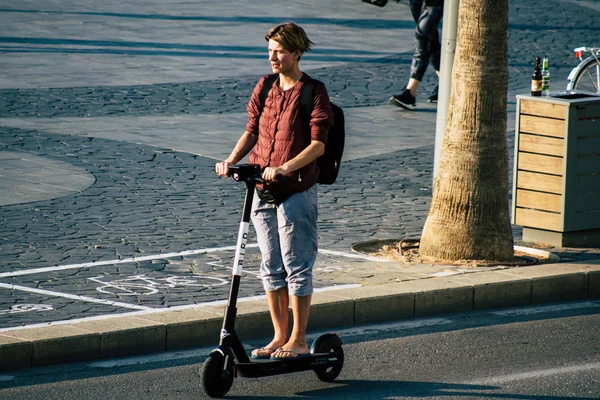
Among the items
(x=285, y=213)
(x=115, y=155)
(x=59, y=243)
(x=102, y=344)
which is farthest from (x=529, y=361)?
(x=115, y=155)

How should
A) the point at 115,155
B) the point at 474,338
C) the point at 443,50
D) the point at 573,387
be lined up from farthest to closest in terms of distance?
the point at 115,155, the point at 443,50, the point at 474,338, the point at 573,387

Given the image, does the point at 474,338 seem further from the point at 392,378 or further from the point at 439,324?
the point at 392,378

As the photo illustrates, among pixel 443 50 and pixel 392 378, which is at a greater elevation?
pixel 443 50

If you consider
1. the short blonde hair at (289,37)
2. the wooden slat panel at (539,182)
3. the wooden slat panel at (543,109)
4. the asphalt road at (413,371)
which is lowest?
the asphalt road at (413,371)

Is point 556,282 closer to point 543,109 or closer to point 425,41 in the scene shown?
point 543,109

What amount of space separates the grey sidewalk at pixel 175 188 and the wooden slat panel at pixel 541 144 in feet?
2.41

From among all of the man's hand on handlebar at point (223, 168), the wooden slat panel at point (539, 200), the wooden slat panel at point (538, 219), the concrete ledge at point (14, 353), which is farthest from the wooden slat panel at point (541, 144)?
the concrete ledge at point (14, 353)

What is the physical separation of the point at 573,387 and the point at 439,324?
55.2 inches

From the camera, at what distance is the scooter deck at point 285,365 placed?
5.90 metres

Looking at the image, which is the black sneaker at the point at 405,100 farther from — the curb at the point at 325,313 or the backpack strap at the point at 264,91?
the backpack strap at the point at 264,91

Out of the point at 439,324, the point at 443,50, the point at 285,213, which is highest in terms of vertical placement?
the point at 443,50

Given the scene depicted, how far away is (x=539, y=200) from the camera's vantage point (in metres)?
8.91

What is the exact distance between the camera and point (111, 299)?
727 cm

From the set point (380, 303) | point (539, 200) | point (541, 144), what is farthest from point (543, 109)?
point (380, 303)
